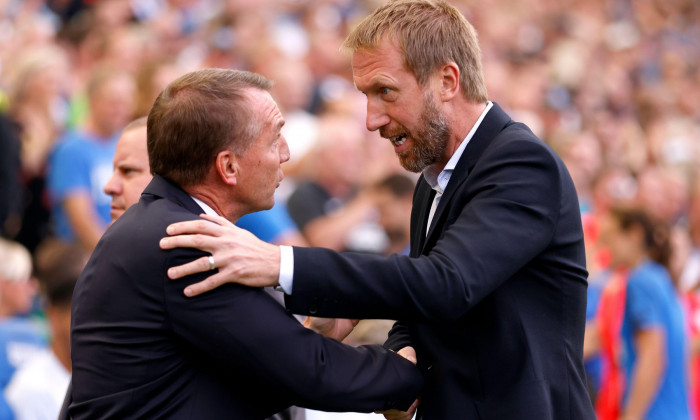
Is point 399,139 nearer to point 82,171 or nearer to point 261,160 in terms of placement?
point 261,160

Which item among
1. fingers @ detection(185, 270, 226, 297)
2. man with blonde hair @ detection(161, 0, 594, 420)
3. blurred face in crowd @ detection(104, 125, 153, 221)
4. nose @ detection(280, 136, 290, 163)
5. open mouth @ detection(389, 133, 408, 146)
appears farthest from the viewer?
blurred face in crowd @ detection(104, 125, 153, 221)

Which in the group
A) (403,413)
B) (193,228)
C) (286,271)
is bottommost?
(403,413)

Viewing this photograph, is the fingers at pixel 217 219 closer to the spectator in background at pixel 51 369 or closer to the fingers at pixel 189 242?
the fingers at pixel 189 242

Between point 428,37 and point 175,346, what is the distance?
1173mm

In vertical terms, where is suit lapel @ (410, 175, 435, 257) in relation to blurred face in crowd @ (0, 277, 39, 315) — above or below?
above

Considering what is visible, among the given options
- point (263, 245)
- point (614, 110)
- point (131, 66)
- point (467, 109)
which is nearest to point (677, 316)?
point (467, 109)

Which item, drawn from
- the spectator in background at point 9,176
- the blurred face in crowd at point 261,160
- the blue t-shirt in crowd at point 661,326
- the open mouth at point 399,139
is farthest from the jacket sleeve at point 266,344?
the spectator in background at point 9,176

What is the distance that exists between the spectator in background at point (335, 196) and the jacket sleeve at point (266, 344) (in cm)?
354

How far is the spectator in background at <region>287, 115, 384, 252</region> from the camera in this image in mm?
6367

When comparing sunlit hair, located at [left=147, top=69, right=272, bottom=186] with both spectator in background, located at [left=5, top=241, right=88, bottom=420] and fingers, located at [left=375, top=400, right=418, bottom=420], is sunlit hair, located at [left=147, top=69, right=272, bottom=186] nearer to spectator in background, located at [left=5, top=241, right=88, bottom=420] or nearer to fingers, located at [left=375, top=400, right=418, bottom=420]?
fingers, located at [left=375, top=400, right=418, bottom=420]

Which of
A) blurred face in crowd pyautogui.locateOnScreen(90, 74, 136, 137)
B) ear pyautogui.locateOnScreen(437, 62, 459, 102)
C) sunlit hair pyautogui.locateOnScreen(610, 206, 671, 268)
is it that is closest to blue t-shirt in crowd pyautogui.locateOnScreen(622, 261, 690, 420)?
sunlit hair pyautogui.locateOnScreen(610, 206, 671, 268)

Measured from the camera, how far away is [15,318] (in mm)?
5648

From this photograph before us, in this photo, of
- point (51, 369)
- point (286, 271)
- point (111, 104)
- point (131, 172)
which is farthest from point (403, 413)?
point (111, 104)

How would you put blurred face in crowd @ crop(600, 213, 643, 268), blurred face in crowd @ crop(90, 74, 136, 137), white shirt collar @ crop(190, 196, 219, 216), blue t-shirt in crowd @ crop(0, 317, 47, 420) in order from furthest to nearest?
1. blurred face in crowd @ crop(90, 74, 136, 137)
2. blurred face in crowd @ crop(600, 213, 643, 268)
3. blue t-shirt in crowd @ crop(0, 317, 47, 420)
4. white shirt collar @ crop(190, 196, 219, 216)
